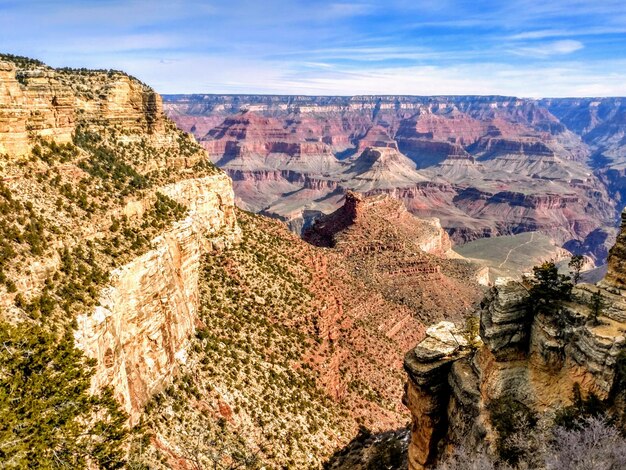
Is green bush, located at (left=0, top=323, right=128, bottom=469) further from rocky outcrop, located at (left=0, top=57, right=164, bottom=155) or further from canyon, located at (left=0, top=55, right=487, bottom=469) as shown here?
rocky outcrop, located at (left=0, top=57, right=164, bottom=155)

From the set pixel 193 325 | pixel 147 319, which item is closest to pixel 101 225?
pixel 147 319

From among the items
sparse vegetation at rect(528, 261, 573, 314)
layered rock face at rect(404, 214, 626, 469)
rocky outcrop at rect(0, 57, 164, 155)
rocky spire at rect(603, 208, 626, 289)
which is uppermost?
rocky outcrop at rect(0, 57, 164, 155)

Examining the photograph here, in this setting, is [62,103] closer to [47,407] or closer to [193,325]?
[193,325]

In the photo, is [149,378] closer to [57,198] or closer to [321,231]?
[57,198]

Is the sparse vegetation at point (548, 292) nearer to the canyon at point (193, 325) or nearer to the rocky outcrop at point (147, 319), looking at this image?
the canyon at point (193, 325)

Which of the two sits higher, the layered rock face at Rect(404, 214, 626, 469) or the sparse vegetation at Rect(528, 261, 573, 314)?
the sparse vegetation at Rect(528, 261, 573, 314)

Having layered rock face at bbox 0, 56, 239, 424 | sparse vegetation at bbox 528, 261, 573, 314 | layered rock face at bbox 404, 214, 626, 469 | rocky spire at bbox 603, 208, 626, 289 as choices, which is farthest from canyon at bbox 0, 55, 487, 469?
rocky spire at bbox 603, 208, 626, 289

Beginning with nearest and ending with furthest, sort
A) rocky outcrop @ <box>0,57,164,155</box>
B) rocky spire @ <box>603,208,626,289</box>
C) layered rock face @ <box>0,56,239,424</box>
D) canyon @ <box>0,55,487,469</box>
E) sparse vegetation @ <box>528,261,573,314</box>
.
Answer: layered rock face @ <box>0,56,239,424</box>
canyon @ <box>0,55,487,469</box>
rocky spire @ <box>603,208,626,289</box>
sparse vegetation @ <box>528,261,573,314</box>
rocky outcrop @ <box>0,57,164,155</box>
